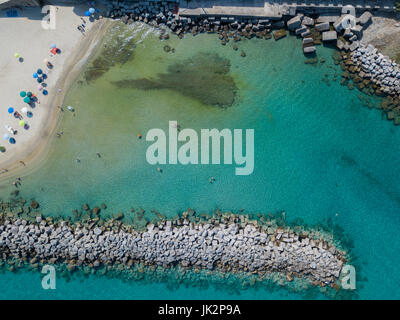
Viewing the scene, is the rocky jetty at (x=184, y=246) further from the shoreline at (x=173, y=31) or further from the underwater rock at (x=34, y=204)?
the shoreline at (x=173, y=31)

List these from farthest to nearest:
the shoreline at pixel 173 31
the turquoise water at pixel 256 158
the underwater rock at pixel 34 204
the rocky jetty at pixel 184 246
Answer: the underwater rock at pixel 34 204 → the turquoise water at pixel 256 158 → the shoreline at pixel 173 31 → the rocky jetty at pixel 184 246

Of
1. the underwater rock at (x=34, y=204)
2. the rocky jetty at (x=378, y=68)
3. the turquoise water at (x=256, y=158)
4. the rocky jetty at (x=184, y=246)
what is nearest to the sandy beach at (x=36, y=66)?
the turquoise water at (x=256, y=158)

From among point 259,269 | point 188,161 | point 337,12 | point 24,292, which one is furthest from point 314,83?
point 24,292

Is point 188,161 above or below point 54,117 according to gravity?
below

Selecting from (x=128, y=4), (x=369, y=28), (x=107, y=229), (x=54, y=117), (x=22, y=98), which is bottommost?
(x=107, y=229)

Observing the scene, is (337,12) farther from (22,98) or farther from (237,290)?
(22,98)

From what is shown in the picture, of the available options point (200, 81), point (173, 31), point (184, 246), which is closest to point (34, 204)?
point (184, 246)
